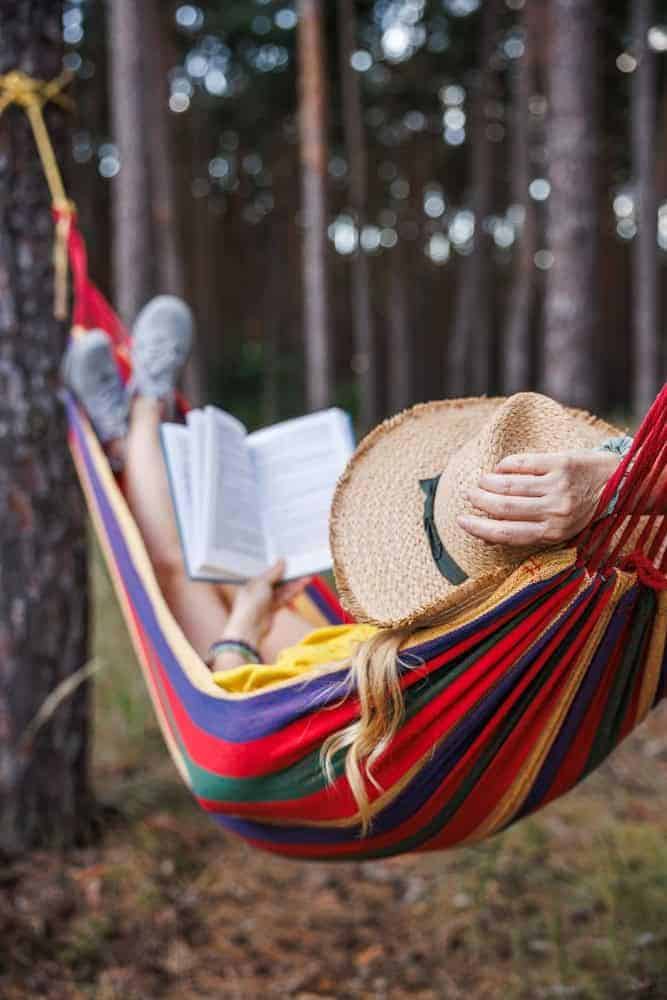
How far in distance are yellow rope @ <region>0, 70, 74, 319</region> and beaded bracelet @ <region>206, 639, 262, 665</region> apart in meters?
0.94

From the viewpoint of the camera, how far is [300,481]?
5.92 feet

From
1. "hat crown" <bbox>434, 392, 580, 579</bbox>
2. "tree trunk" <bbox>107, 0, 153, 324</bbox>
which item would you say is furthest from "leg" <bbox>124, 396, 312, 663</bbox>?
"tree trunk" <bbox>107, 0, 153, 324</bbox>

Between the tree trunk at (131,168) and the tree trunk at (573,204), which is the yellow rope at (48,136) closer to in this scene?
the tree trunk at (573,204)

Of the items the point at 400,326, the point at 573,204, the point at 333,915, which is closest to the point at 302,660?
the point at 333,915

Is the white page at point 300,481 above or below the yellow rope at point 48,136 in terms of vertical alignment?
below

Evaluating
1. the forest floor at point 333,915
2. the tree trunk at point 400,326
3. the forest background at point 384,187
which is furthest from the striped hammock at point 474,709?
the tree trunk at point 400,326

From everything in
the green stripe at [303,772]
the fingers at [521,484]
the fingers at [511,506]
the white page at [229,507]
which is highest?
the fingers at [521,484]

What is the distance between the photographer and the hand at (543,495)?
99cm

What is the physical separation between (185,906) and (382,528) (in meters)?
1.31

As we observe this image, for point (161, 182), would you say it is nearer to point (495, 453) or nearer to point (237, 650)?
point (237, 650)

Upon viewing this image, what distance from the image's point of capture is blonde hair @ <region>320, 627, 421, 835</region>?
1.11 metres

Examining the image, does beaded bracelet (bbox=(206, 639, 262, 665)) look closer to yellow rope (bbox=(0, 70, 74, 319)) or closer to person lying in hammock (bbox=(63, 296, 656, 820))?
person lying in hammock (bbox=(63, 296, 656, 820))

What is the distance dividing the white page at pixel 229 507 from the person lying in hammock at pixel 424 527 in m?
0.05

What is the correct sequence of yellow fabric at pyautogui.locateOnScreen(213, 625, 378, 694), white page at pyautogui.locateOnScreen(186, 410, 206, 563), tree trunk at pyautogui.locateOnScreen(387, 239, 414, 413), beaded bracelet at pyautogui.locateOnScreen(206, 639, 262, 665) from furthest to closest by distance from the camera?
tree trunk at pyautogui.locateOnScreen(387, 239, 414, 413) < white page at pyautogui.locateOnScreen(186, 410, 206, 563) < beaded bracelet at pyautogui.locateOnScreen(206, 639, 262, 665) < yellow fabric at pyautogui.locateOnScreen(213, 625, 378, 694)
